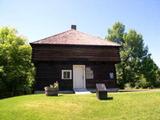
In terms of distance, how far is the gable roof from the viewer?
28.5 m

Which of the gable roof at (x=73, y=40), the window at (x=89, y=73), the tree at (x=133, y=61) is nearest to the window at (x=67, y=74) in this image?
the window at (x=89, y=73)

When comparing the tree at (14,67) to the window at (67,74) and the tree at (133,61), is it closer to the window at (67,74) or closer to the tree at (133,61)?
the window at (67,74)

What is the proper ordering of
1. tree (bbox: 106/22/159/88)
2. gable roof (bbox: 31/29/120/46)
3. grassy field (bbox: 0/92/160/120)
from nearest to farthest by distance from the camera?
1. grassy field (bbox: 0/92/160/120)
2. gable roof (bbox: 31/29/120/46)
3. tree (bbox: 106/22/159/88)

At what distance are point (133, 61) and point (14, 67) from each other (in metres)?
24.1

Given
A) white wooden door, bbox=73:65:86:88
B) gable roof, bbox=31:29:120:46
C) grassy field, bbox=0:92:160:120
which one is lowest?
grassy field, bbox=0:92:160:120

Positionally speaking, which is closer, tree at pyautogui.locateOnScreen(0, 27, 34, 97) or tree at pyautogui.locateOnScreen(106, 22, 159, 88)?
tree at pyautogui.locateOnScreen(0, 27, 34, 97)

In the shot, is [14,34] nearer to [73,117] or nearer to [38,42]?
[38,42]

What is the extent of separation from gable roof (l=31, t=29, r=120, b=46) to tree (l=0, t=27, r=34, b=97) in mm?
13617

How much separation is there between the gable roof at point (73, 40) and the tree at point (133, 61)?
750 inches

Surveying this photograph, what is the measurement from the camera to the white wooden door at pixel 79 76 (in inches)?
1110

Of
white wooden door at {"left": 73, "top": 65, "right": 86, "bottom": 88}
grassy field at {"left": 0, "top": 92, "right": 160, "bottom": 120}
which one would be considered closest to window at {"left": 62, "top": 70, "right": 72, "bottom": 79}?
white wooden door at {"left": 73, "top": 65, "right": 86, "bottom": 88}

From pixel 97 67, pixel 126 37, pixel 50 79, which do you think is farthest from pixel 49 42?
pixel 126 37

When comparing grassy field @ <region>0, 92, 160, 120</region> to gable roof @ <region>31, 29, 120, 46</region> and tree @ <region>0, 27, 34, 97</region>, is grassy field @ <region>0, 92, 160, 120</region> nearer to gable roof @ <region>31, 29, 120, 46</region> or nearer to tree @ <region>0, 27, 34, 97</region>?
gable roof @ <region>31, 29, 120, 46</region>

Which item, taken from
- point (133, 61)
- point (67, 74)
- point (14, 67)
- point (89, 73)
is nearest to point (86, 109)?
point (67, 74)
